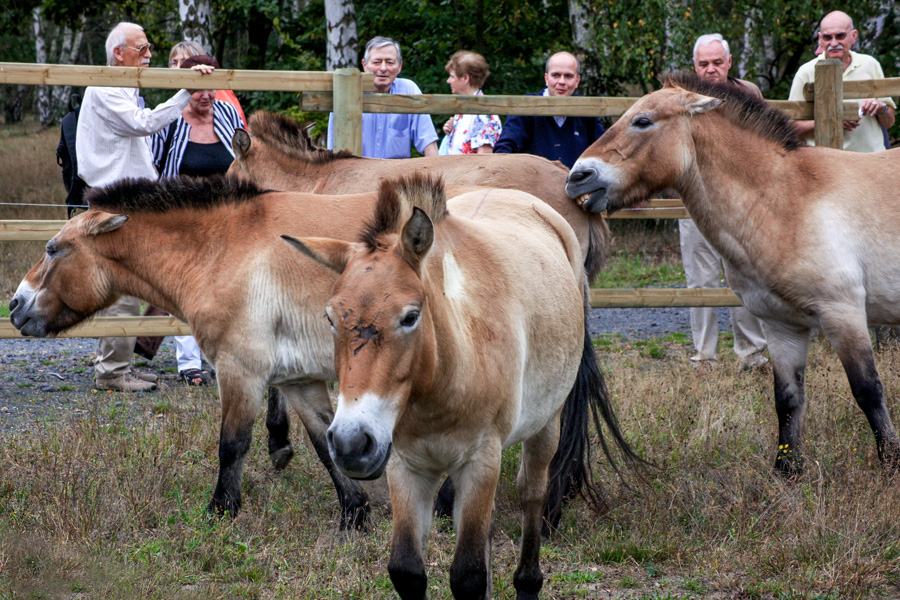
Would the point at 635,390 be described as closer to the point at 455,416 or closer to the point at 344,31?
the point at 455,416

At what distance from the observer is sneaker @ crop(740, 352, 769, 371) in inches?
272

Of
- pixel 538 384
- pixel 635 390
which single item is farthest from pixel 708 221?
pixel 538 384

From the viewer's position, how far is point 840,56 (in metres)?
6.82

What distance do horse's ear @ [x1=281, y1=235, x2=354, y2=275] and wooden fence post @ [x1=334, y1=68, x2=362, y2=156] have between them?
318 centimetres

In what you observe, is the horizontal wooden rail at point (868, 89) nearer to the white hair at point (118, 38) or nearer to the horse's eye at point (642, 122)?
the horse's eye at point (642, 122)

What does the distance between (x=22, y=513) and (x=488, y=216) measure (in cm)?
241

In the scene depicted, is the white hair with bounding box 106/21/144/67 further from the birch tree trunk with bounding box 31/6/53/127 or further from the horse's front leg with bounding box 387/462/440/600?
the birch tree trunk with bounding box 31/6/53/127

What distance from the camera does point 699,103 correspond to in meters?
4.86

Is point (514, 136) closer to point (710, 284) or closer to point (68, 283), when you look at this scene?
point (710, 284)

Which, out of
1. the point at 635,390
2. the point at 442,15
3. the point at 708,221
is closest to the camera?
the point at 708,221

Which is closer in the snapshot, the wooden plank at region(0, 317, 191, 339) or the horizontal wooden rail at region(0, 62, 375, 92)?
the horizontal wooden rail at region(0, 62, 375, 92)

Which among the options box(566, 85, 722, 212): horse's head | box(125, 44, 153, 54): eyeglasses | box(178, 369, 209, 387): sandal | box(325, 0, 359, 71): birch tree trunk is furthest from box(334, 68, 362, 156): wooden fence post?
box(325, 0, 359, 71): birch tree trunk

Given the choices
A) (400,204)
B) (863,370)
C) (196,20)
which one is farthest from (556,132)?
(196,20)

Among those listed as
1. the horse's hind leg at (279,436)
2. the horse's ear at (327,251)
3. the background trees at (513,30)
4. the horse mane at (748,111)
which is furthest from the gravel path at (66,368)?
the background trees at (513,30)
